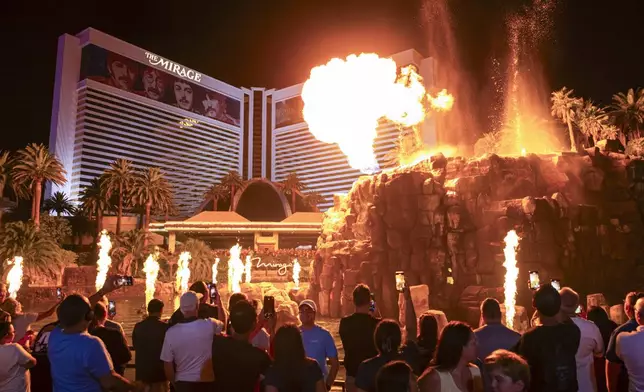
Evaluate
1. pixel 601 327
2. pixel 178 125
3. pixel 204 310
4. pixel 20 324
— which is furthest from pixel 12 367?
pixel 178 125

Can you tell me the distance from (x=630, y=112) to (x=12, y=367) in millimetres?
61193

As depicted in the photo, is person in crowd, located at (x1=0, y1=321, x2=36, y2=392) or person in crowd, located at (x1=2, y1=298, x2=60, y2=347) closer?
person in crowd, located at (x1=0, y1=321, x2=36, y2=392)

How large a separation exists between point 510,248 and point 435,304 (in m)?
4.94

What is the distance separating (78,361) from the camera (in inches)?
155

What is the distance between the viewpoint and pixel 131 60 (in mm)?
112312

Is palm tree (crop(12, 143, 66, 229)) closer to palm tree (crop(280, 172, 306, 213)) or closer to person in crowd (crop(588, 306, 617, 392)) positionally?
palm tree (crop(280, 172, 306, 213))

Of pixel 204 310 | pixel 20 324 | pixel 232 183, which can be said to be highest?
pixel 232 183

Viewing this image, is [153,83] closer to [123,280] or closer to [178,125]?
[178,125]

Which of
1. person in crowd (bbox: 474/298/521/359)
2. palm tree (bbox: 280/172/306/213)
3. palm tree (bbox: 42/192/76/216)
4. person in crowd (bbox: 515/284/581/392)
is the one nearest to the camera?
person in crowd (bbox: 515/284/581/392)

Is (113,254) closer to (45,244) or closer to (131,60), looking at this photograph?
(45,244)

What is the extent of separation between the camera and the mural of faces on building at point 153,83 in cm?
11604

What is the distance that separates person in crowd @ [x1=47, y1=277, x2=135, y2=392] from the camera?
12.9 ft

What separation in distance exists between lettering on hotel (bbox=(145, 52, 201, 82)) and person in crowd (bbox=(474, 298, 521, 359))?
126850mm

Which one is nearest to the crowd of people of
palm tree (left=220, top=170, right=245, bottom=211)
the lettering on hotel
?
palm tree (left=220, top=170, right=245, bottom=211)
